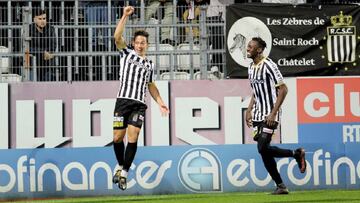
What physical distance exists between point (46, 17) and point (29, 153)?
2695 mm

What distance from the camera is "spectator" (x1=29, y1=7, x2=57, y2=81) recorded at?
1527cm

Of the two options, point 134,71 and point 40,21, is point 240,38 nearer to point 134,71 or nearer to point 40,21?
point 40,21

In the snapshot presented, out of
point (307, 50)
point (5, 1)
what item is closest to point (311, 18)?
point (307, 50)

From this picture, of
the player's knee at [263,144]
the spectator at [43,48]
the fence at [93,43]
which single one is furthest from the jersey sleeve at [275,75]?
the spectator at [43,48]

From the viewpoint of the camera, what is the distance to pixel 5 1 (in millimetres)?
16438

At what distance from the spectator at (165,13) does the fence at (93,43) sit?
2 cm

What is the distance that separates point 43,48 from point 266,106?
16.0 ft

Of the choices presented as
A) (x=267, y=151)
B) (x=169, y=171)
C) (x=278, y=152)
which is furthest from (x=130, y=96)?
(x=169, y=171)

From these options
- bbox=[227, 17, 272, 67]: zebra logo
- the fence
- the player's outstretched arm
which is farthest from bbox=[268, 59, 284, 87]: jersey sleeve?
the fence

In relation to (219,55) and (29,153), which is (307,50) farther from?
(29,153)

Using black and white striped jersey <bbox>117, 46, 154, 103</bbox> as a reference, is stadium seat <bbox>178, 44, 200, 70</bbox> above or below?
above

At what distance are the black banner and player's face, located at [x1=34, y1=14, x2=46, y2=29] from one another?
347 centimetres

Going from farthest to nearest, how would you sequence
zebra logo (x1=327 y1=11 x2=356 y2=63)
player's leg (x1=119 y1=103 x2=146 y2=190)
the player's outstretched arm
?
zebra logo (x1=327 y1=11 x2=356 y2=63) → player's leg (x1=119 y1=103 x2=146 y2=190) → the player's outstretched arm

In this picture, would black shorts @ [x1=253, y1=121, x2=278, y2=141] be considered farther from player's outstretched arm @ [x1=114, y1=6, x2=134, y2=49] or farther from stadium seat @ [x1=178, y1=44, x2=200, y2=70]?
stadium seat @ [x1=178, y1=44, x2=200, y2=70]
